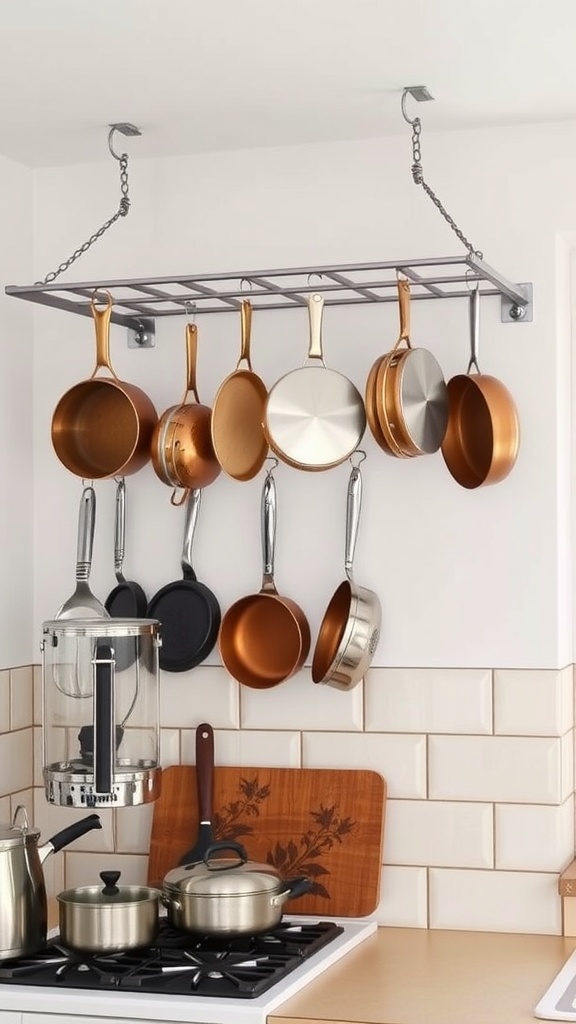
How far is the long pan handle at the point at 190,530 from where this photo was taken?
2307 millimetres

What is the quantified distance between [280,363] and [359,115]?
0.43 meters

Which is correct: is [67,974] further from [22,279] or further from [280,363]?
[22,279]

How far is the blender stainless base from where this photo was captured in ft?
6.55

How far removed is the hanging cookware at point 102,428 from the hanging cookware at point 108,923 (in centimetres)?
67

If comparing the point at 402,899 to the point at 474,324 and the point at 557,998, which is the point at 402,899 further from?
the point at 474,324

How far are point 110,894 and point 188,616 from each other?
1.69ft

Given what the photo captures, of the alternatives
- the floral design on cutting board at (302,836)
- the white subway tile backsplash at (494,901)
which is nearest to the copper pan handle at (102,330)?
the floral design on cutting board at (302,836)

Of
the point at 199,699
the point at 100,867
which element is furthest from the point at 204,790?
the point at 100,867

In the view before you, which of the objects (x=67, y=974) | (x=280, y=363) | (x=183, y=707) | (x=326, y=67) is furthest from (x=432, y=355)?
(x=67, y=974)

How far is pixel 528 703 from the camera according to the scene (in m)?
2.16

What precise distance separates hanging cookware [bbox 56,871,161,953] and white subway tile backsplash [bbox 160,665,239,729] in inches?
16.3

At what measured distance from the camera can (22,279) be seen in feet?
7.86

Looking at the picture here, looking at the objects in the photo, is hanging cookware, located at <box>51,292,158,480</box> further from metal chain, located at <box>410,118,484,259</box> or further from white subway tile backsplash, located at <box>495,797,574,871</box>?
white subway tile backsplash, located at <box>495,797,574,871</box>

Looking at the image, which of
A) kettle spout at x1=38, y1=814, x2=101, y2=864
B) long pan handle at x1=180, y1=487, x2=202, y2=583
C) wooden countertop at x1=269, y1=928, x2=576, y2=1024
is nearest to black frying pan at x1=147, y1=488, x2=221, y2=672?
long pan handle at x1=180, y1=487, x2=202, y2=583
